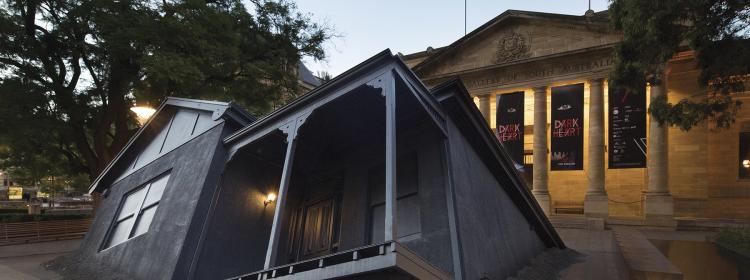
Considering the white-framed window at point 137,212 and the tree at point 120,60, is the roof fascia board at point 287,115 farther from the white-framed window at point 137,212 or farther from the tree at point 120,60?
the tree at point 120,60

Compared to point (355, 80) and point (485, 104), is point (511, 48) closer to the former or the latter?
point (485, 104)

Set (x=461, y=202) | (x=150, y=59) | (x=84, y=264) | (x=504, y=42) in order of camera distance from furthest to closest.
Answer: (x=504, y=42), (x=150, y=59), (x=84, y=264), (x=461, y=202)

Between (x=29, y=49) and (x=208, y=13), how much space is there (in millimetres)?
6417

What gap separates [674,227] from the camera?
21781mm

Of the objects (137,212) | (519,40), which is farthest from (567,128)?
(137,212)

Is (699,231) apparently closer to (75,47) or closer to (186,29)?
(186,29)

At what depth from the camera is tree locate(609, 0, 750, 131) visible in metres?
10.8

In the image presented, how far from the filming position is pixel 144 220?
9578 millimetres

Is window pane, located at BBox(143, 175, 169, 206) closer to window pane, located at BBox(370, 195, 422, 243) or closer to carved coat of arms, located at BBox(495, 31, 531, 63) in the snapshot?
window pane, located at BBox(370, 195, 422, 243)

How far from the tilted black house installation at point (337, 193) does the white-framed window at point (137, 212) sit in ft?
0.16

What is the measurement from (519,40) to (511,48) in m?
0.69

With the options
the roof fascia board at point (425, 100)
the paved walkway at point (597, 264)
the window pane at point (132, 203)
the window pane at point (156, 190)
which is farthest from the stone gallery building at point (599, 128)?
the window pane at point (156, 190)

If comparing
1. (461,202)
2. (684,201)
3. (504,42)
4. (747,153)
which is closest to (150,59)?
(461,202)

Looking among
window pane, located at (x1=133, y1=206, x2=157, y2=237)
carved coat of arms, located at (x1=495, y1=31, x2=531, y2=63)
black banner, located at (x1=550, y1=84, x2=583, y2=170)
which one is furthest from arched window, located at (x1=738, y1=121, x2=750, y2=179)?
window pane, located at (x1=133, y1=206, x2=157, y2=237)
